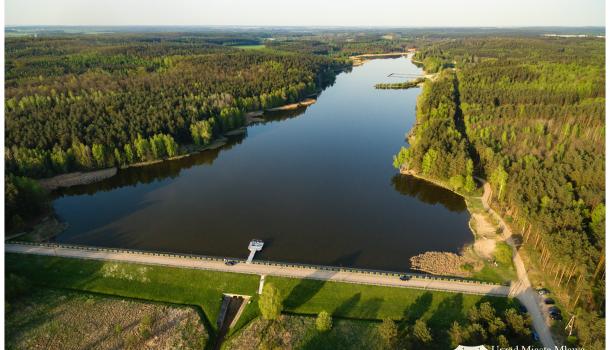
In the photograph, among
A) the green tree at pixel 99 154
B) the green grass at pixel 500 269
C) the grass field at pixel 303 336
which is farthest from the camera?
the green tree at pixel 99 154

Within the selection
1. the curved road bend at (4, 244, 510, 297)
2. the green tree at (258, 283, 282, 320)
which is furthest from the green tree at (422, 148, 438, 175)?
the green tree at (258, 283, 282, 320)

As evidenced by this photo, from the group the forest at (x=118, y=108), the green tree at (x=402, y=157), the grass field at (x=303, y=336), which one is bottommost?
the grass field at (x=303, y=336)

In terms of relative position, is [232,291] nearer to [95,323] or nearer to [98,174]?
[95,323]

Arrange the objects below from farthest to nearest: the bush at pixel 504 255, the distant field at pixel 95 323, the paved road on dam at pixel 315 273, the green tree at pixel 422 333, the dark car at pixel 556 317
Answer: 1. the bush at pixel 504 255
2. the paved road on dam at pixel 315 273
3. the dark car at pixel 556 317
4. the distant field at pixel 95 323
5. the green tree at pixel 422 333

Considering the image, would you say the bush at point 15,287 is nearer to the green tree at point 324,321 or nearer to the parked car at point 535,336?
the green tree at point 324,321

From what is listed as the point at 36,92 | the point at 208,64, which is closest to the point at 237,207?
the point at 36,92

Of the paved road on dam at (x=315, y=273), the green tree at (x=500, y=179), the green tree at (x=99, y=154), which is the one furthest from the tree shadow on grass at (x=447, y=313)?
the green tree at (x=99, y=154)

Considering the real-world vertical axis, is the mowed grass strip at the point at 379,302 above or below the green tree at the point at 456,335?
below
